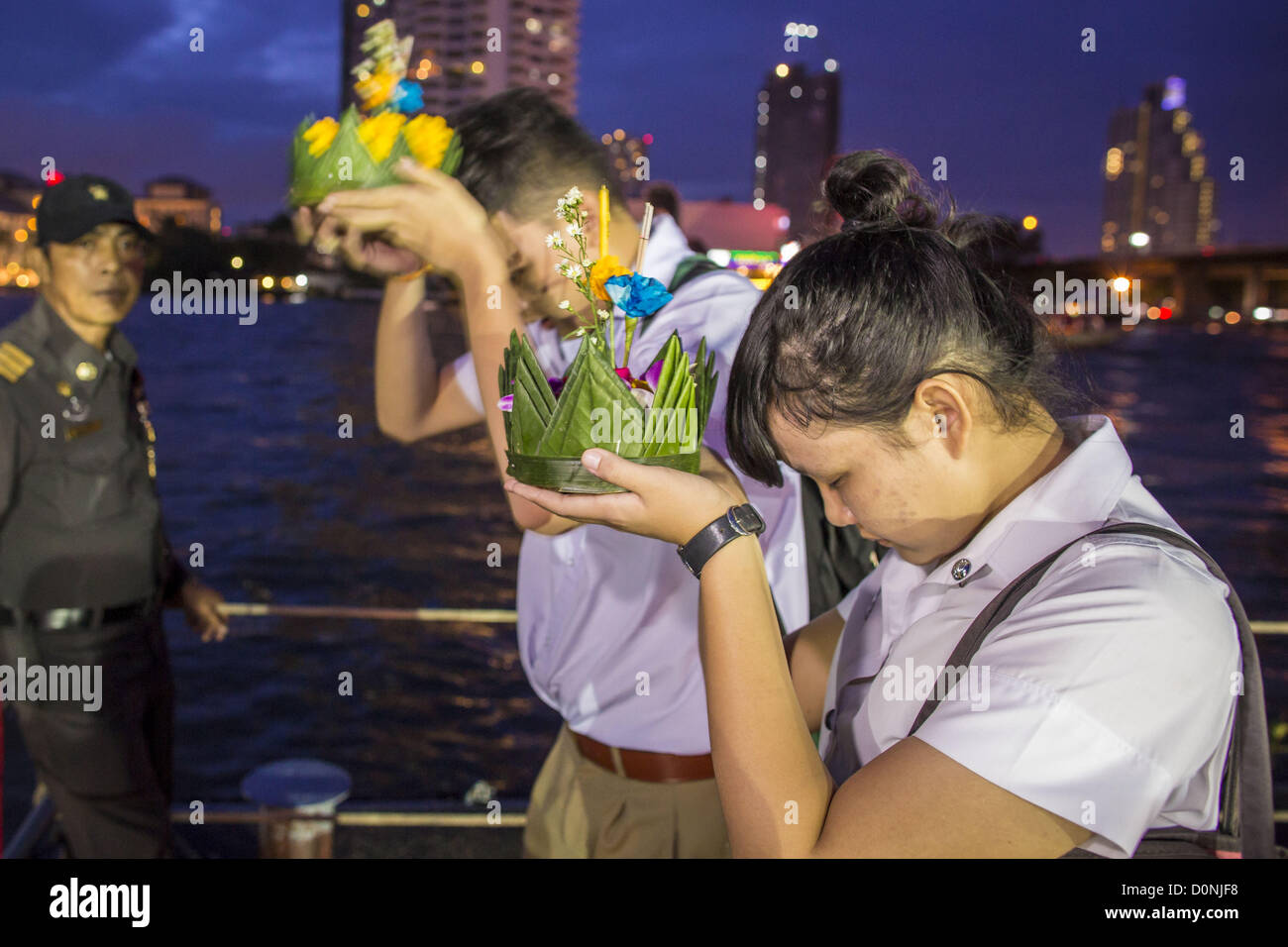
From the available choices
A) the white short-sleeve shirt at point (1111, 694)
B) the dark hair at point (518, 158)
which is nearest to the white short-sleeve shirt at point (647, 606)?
the dark hair at point (518, 158)

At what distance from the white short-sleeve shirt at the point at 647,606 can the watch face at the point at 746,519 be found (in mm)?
576

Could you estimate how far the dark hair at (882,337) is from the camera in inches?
49.5

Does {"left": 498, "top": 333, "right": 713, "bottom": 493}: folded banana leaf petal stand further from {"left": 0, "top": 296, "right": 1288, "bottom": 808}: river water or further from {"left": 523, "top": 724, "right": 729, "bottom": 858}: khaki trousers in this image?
{"left": 523, "top": 724, "right": 729, "bottom": 858}: khaki trousers

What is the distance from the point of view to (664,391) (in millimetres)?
1378

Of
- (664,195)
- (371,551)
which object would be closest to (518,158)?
(664,195)

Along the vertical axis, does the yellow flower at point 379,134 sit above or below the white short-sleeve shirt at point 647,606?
above

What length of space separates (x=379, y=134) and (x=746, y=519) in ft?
3.24

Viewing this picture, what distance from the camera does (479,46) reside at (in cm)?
426

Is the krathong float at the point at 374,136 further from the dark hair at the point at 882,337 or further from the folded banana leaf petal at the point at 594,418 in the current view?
the dark hair at the point at 882,337

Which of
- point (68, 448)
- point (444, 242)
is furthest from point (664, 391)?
point (68, 448)

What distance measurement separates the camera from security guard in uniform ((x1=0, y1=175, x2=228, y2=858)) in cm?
289

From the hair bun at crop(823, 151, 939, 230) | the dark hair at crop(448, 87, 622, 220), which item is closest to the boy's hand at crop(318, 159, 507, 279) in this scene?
the dark hair at crop(448, 87, 622, 220)

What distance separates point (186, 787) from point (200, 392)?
47.5 meters
